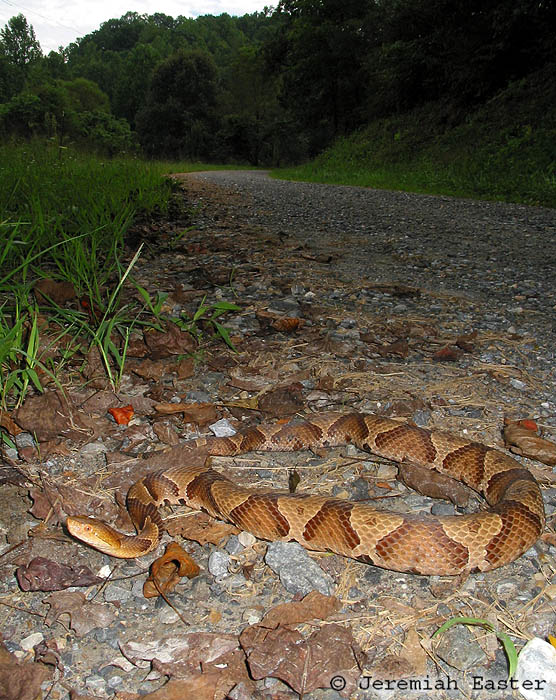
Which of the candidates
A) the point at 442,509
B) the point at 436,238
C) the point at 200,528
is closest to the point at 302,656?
the point at 200,528

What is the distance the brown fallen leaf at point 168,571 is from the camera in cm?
192

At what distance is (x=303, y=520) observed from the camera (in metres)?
2.25

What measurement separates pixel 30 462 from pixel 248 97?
51643 millimetres

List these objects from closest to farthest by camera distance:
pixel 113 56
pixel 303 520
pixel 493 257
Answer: pixel 303 520 < pixel 493 257 < pixel 113 56

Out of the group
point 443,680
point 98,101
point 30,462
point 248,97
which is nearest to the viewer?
point 443,680

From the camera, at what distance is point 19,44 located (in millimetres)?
69250

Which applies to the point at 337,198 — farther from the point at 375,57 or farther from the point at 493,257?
the point at 375,57

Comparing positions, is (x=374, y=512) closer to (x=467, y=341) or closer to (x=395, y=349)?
A: (x=395, y=349)

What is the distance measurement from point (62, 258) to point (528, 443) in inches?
150

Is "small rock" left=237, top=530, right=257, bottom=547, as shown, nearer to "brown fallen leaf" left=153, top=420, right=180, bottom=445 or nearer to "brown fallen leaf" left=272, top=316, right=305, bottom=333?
"brown fallen leaf" left=153, top=420, right=180, bottom=445

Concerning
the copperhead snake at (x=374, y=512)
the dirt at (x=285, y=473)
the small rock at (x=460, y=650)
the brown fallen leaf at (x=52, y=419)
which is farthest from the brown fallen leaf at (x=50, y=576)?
the small rock at (x=460, y=650)

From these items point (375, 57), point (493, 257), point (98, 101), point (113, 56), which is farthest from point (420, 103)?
point (113, 56)

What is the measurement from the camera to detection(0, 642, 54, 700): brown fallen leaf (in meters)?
1.50

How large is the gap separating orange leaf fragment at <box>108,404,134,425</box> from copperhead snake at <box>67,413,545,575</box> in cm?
45
